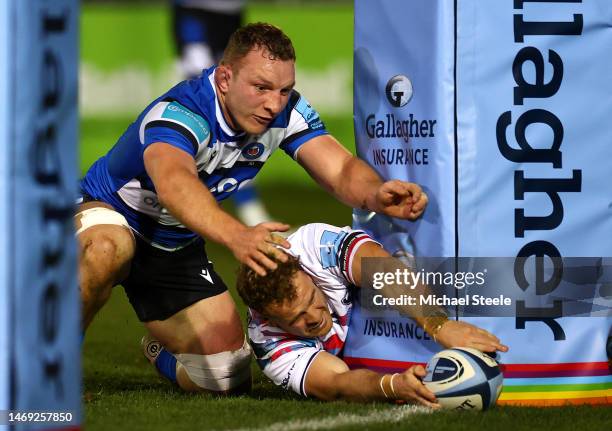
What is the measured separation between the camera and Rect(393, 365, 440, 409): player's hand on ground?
435 cm

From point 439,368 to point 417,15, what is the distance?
143 centimetres

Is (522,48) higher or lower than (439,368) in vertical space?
higher

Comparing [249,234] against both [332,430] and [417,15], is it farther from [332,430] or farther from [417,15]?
[417,15]

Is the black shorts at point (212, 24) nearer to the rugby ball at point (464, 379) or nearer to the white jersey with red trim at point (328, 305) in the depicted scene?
the white jersey with red trim at point (328, 305)

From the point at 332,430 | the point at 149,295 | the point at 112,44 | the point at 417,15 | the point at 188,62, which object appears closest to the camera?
the point at 332,430

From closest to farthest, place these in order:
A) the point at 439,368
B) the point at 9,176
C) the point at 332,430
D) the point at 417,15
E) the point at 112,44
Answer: the point at 9,176
the point at 332,430
the point at 439,368
the point at 417,15
the point at 112,44

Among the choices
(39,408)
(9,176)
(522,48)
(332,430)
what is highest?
(522,48)

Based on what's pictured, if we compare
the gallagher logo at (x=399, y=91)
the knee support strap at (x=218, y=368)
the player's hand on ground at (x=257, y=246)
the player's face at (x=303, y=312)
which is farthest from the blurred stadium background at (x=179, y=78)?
the player's hand on ground at (x=257, y=246)

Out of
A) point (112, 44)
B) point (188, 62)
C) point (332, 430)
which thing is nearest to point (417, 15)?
point (332, 430)

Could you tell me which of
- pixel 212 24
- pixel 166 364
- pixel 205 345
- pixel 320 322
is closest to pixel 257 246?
pixel 320 322

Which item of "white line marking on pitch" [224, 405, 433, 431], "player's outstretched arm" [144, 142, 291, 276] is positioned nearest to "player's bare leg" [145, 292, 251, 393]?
"player's outstretched arm" [144, 142, 291, 276]

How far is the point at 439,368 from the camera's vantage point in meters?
4.32

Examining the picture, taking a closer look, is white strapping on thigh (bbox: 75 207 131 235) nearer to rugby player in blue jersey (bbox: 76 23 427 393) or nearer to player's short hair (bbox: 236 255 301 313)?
rugby player in blue jersey (bbox: 76 23 427 393)

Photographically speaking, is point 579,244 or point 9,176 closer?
point 9,176
